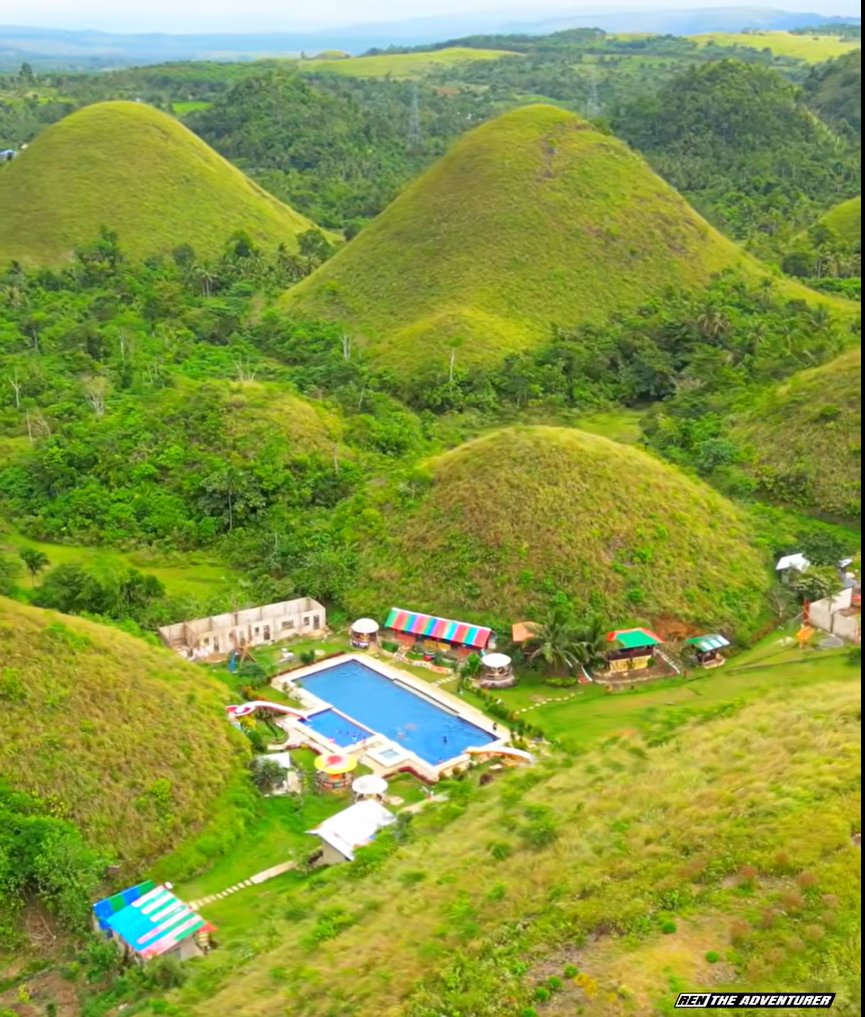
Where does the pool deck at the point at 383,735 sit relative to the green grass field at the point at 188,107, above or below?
below

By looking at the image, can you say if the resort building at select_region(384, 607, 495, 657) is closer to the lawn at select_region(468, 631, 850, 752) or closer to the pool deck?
the pool deck

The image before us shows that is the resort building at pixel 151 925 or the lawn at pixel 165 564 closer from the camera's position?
the resort building at pixel 151 925

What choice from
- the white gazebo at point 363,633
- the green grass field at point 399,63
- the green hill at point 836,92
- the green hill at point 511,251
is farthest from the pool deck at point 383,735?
the green grass field at point 399,63

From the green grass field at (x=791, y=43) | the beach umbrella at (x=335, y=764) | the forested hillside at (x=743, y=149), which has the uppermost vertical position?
the green grass field at (x=791, y=43)

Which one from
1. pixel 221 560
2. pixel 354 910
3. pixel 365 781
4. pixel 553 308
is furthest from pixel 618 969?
pixel 553 308

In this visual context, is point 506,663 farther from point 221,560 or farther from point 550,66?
point 550,66

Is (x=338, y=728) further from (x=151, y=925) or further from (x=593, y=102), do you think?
(x=593, y=102)

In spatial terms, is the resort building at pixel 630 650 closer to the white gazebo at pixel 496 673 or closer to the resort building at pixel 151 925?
the white gazebo at pixel 496 673
